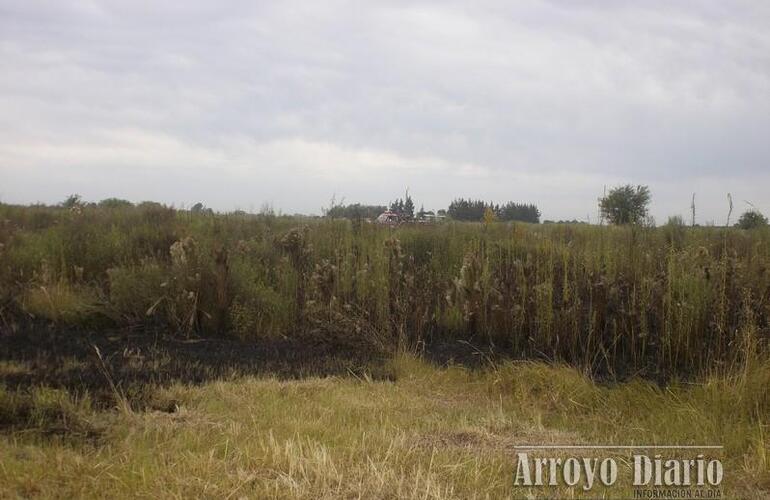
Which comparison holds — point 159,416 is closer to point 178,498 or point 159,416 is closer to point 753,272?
point 178,498

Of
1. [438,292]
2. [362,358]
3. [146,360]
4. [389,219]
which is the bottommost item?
[362,358]

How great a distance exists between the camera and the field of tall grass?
253 inches

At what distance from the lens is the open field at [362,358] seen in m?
3.44

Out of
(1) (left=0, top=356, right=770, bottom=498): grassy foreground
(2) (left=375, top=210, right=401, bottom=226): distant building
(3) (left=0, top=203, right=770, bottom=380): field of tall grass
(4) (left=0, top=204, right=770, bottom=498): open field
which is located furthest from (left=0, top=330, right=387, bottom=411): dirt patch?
(2) (left=375, top=210, right=401, bottom=226): distant building

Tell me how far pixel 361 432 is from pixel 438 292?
4.35m

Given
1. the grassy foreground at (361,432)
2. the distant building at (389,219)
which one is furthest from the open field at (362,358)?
the distant building at (389,219)

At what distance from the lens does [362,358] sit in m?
6.75

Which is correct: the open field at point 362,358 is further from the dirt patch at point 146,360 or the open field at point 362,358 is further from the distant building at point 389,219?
the distant building at point 389,219

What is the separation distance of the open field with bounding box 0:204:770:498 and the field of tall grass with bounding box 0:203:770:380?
35mm

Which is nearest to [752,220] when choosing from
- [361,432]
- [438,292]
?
[438,292]

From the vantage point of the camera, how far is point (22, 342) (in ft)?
20.2

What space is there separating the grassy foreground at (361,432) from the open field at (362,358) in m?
0.02

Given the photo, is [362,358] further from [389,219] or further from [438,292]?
[389,219]

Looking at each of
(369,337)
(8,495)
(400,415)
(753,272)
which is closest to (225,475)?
(8,495)
